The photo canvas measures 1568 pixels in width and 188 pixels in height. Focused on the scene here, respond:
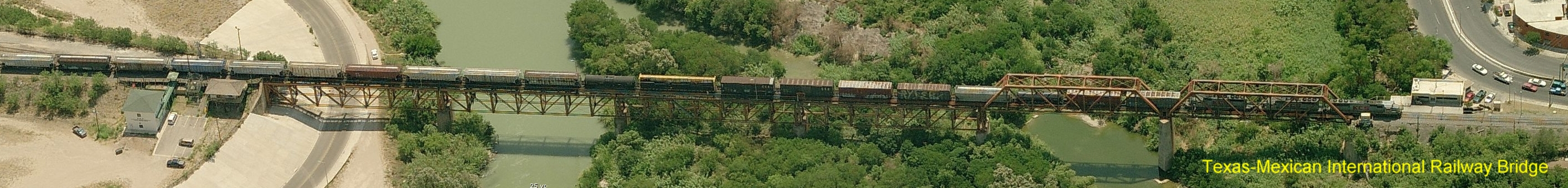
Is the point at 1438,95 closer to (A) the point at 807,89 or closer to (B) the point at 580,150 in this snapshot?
(A) the point at 807,89

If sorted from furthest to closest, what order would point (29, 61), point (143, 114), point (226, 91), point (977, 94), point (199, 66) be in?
1. point (29, 61)
2. point (199, 66)
3. point (226, 91)
4. point (143, 114)
5. point (977, 94)

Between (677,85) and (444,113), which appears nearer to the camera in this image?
(677,85)

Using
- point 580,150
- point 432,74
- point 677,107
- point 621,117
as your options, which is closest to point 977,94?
point 677,107

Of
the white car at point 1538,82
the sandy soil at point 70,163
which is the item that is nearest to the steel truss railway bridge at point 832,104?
the sandy soil at point 70,163

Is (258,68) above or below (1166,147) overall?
above

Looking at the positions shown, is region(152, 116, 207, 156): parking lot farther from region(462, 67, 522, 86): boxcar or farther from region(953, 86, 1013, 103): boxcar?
region(953, 86, 1013, 103): boxcar

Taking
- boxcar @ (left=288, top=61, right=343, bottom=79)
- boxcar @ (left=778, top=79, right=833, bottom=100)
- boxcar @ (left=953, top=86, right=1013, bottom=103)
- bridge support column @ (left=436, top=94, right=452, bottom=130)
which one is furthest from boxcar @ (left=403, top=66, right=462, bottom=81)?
boxcar @ (left=953, top=86, right=1013, bottom=103)
